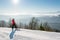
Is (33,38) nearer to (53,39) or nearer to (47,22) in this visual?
(53,39)

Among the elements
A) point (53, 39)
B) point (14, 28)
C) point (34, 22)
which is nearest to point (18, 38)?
point (53, 39)

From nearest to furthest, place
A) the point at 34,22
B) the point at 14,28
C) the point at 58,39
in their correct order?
the point at 14,28 < the point at 58,39 < the point at 34,22

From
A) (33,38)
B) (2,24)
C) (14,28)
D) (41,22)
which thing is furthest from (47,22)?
(14,28)

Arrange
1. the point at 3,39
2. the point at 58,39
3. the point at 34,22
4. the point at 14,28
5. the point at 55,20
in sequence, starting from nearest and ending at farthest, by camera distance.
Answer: the point at 14,28
the point at 58,39
the point at 3,39
the point at 55,20
the point at 34,22

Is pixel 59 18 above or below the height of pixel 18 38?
above

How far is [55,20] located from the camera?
4.13 meters

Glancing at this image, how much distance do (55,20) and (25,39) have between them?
2235mm

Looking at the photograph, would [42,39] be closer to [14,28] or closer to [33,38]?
[33,38]

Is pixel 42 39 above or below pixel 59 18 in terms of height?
below

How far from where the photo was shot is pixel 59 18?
4.20 m

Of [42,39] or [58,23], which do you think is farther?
[58,23]

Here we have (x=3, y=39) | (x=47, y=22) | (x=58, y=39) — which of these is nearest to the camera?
(x=58, y=39)

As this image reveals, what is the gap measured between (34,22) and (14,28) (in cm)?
455

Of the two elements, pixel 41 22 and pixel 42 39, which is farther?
pixel 41 22
